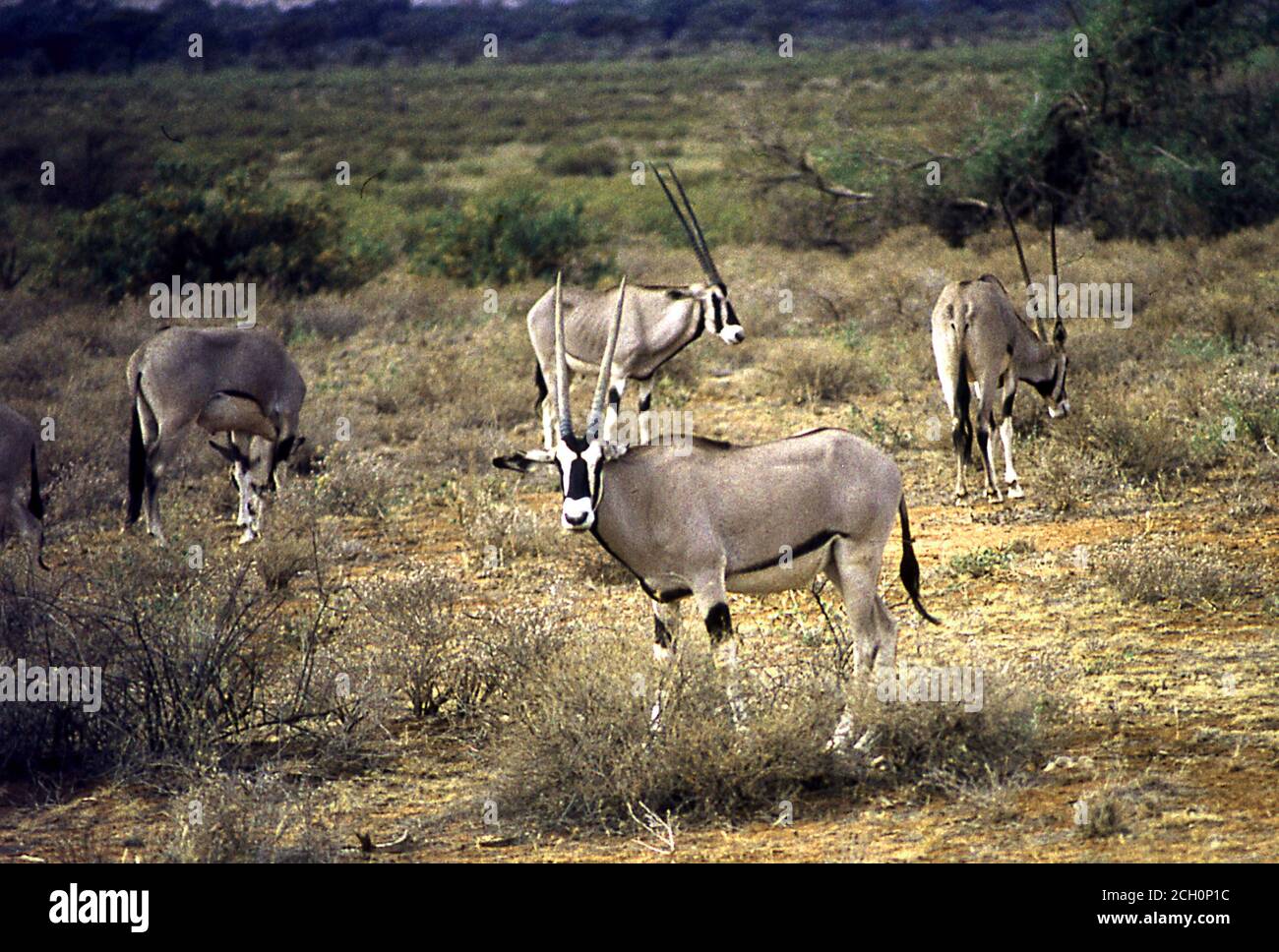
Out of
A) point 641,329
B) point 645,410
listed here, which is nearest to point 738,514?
point 641,329

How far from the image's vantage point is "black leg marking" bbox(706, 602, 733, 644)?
6.30 metres

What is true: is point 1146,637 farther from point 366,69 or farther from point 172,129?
point 366,69

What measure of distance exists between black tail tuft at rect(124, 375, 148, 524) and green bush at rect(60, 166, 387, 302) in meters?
9.57

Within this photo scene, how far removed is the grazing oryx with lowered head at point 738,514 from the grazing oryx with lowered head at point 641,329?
7.00 meters

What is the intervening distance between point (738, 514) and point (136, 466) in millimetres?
6190

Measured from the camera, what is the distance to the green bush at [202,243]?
20.7m

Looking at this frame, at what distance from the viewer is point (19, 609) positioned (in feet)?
22.8

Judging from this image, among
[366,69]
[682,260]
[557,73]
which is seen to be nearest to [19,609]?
[682,260]

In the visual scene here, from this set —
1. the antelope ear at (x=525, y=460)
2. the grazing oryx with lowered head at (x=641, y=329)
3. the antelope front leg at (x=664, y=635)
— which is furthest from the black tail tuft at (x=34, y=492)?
the antelope front leg at (x=664, y=635)

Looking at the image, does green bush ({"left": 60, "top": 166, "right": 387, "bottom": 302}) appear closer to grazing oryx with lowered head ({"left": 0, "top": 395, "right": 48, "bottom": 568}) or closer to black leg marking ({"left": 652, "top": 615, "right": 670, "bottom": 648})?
grazing oryx with lowered head ({"left": 0, "top": 395, "right": 48, "bottom": 568})

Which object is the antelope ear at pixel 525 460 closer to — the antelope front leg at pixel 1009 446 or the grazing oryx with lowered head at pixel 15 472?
the grazing oryx with lowered head at pixel 15 472

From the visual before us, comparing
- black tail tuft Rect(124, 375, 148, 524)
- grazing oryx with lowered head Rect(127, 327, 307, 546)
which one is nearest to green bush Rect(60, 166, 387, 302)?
grazing oryx with lowered head Rect(127, 327, 307, 546)
